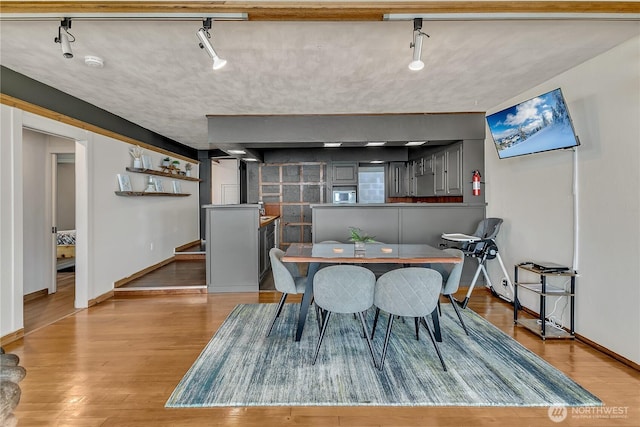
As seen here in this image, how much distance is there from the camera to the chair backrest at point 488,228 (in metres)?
3.79

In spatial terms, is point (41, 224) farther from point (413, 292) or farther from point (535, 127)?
point (535, 127)

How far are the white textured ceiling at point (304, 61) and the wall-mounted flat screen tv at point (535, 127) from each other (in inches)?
13.1

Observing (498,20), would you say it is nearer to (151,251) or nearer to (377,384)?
(377,384)

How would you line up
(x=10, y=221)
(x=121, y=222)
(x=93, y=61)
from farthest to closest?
(x=121, y=222) → (x=10, y=221) → (x=93, y=61)

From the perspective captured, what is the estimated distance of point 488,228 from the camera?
405cm

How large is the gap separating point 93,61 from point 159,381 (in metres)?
2.60

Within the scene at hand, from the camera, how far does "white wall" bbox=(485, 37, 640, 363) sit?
7.67ft

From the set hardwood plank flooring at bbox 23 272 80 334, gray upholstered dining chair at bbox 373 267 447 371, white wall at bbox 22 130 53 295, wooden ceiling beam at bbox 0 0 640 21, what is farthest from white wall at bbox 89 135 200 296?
gray upholstered dining chair at bbox 373 267 447 371

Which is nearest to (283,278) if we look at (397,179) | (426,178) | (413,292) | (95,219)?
(413,292)

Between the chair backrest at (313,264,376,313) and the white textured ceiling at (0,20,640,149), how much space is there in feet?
5.75

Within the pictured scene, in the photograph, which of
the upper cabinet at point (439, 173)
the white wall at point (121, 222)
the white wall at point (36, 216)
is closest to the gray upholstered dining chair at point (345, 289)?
the upper cabinet at point (439, 173)

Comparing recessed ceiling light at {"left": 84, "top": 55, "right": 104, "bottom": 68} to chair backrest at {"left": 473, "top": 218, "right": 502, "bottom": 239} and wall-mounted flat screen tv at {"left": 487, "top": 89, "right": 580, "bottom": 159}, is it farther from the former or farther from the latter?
chair backrest at {"left": 473, "top": 218, "right": 502, "bottom": 239}

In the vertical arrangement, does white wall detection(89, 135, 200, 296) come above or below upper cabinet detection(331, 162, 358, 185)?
below

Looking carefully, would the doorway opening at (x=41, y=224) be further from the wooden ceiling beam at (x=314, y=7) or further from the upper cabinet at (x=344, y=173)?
the upper cabinet at (x=344, y=173)
